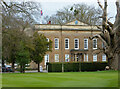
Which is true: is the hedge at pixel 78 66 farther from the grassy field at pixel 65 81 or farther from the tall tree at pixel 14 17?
the grassy field at pixel 65 81

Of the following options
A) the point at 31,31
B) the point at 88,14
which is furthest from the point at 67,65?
the point at 88,14

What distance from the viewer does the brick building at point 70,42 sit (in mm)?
53531

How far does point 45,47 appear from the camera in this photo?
4212cm

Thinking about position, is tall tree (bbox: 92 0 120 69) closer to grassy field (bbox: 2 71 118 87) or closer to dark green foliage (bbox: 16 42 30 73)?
dark green foliage (bbox: 16 42 30 73)

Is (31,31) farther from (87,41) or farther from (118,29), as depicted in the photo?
(87,41)

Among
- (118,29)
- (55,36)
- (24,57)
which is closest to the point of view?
(118,29)

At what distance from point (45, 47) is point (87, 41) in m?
15.6

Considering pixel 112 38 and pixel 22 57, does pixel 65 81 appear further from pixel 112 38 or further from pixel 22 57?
pixel 22 57

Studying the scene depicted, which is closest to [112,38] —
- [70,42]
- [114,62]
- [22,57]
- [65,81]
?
[114,62]

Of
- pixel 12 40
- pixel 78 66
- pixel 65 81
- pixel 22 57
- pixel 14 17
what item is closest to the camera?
pixel 65 81

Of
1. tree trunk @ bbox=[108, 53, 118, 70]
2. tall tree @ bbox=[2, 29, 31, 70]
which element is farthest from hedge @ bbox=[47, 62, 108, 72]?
tree trunk @ bbox=[108, 53, 118, 70]

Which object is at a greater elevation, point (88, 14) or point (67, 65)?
point (88, 14)

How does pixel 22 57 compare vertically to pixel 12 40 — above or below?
below

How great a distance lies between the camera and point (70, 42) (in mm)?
54406
